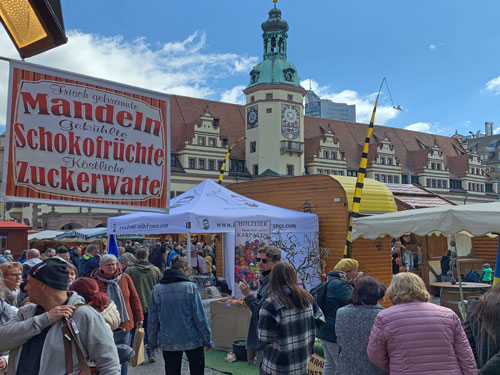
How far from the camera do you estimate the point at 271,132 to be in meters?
45.6

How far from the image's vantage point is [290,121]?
46312 mm

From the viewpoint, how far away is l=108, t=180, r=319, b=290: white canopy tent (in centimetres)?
1027

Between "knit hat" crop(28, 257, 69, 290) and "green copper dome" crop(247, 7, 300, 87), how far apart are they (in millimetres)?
44140

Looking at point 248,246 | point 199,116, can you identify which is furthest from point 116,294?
point 199,116

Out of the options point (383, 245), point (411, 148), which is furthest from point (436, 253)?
point (411, 148)

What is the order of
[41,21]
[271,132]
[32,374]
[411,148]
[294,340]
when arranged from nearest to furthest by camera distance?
[41,21] → [32,374] → [294,340] → [271,132] → [411,148]

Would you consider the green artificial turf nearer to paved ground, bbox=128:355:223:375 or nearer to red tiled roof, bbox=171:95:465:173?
paved ground, bbox=128:355:223:375

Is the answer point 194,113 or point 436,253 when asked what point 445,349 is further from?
point 194,113

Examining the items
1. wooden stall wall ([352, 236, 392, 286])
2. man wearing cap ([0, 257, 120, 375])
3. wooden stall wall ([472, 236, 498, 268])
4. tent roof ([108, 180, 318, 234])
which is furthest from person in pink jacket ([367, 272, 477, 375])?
wooden stall wall ([472, 236, 498, 268])

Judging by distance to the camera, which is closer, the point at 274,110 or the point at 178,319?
the point at 178,319

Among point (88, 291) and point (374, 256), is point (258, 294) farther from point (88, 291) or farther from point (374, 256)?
point (374, 256)

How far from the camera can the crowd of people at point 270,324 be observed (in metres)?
2.44

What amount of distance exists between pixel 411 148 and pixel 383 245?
173 feet

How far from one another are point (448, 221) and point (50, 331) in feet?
20.0
